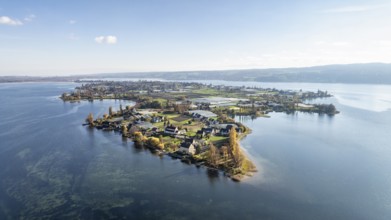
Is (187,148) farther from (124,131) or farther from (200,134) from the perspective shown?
(124,131)

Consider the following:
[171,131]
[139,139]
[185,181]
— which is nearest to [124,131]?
[139,139]

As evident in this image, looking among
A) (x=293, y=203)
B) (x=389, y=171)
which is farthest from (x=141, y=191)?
(x=389, y=171)

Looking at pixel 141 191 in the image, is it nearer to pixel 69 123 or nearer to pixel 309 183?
pixel 309 183

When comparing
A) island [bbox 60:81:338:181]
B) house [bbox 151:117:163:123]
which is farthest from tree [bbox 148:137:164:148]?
house [bbox 151:117:163:123]

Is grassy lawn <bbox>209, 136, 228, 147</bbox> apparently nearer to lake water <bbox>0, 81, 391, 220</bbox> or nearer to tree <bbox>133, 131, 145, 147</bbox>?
lake water <bbox>0, 81, 391, 220</bbox>

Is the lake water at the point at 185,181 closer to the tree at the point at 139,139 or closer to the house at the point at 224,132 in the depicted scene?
the tree at the point at 139,139

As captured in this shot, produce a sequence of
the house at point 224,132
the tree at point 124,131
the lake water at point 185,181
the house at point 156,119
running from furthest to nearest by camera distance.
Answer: the house at point 156,119, the tree at point 124,131, the house at point 224,132, the lake water at point 185,181

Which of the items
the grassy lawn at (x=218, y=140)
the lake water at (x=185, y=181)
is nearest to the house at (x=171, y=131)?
the grassy lawn at (x=218, y=140)
